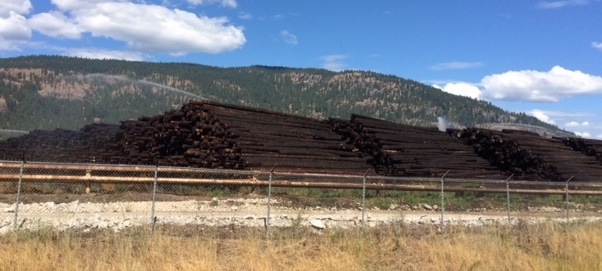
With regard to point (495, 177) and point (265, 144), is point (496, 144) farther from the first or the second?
point (265, 144)

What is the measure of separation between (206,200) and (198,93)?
321 feet

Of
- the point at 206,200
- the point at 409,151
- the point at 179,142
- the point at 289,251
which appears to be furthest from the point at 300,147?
the point at 289,251

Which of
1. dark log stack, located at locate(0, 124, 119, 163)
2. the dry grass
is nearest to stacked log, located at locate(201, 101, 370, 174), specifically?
dark log stack, located at locate(0, 124, 119, 163)

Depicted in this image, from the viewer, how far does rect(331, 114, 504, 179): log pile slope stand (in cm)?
2683

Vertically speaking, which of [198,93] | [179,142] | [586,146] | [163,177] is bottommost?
[163,177]

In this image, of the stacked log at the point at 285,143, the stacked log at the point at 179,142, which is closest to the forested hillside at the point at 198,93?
the stacked log at the point at 179,142

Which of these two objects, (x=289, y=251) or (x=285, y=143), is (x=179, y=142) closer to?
(x=285, y=143)

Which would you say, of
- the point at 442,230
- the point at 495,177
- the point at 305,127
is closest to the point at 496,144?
the point at 495,177

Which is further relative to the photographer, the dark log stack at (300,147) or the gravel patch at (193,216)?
the dark log stack at (300,147)

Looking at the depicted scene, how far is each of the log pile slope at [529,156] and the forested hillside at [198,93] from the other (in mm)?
34903

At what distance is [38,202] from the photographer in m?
15.9

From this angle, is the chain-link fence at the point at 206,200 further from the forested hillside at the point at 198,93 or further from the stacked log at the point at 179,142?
the forested hillside at the point at 198,93

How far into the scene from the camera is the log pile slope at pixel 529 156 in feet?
102

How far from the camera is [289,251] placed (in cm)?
1017
